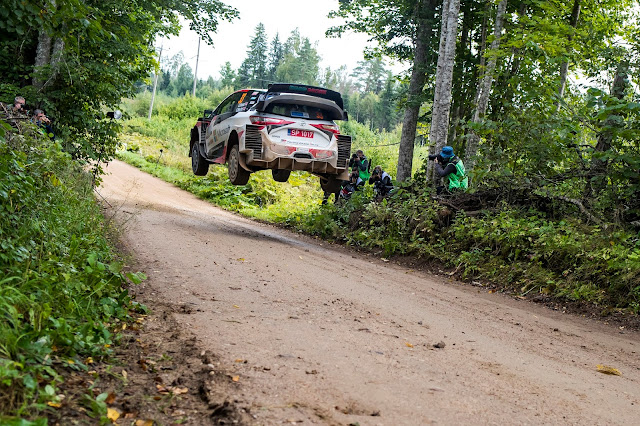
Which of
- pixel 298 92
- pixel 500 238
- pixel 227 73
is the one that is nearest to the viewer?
pixel 500 238

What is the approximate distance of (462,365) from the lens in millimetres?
4895

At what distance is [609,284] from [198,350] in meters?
6.74

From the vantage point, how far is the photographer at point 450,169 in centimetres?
1295

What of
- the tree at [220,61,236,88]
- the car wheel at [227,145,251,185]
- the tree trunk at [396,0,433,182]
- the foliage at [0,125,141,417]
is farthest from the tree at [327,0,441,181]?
the tree at [220,61,236,88]

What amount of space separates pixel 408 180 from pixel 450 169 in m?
1.53

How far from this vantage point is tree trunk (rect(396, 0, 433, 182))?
725 inches

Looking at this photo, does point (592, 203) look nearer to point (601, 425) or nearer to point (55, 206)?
point (601, 425)

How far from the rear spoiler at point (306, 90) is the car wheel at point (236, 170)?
4.61 feet

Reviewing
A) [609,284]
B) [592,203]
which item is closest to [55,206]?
[609,284]

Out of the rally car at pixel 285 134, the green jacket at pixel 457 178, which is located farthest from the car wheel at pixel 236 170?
the green jacket at pixel 457 178

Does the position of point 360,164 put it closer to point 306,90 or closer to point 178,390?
point 306,90

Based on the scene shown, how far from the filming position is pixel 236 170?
12.1m

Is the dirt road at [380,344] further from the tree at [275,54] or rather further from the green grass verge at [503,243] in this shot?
the tree at [275,54]

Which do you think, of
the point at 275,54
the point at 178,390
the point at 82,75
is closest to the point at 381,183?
the point at 82,75
